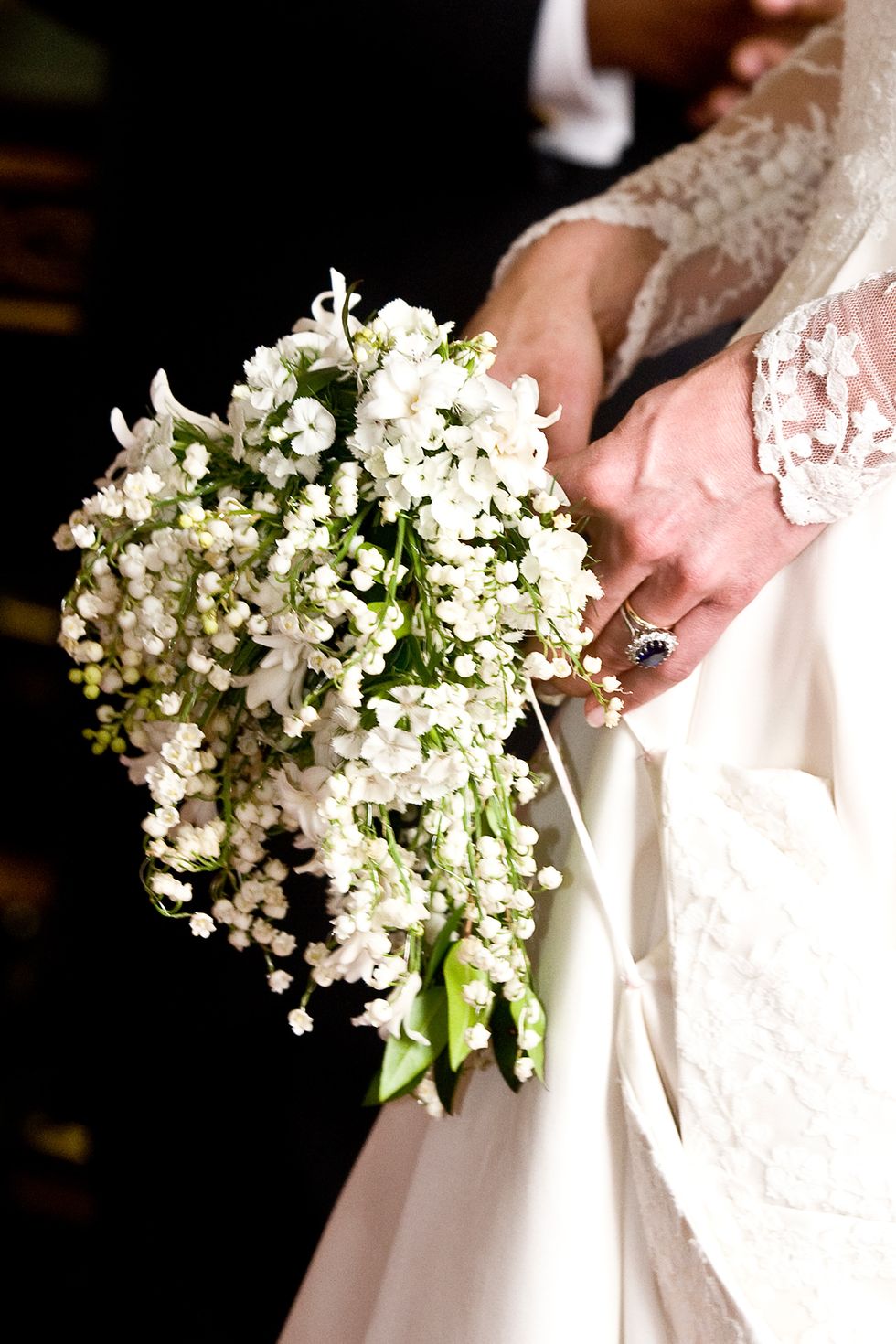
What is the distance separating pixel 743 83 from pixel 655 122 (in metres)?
0.18

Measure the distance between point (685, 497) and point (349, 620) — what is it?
25 cm

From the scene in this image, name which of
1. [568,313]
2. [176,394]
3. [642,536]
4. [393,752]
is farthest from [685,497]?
[176,394]

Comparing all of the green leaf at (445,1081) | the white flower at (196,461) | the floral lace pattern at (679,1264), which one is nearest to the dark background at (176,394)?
the green leaf at (445,1081)

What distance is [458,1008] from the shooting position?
2.67 feet

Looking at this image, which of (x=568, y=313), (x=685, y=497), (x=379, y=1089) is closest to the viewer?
(x=685, y=497)

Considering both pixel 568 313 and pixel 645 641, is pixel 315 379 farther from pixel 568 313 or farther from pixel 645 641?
pixel 568 313

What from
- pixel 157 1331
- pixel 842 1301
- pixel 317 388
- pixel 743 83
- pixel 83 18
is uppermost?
pixel 743 83

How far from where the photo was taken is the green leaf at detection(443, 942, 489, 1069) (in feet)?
2.66

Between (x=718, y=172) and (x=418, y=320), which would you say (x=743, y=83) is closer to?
(x=718, y=172)

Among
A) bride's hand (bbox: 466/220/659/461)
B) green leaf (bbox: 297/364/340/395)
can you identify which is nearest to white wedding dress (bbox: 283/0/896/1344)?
bride's hand (bbox: 466/220/659/461)

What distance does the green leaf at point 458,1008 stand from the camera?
0.81 meters

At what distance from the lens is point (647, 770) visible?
0.83 m

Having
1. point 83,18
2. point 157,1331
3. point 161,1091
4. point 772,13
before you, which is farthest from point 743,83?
point 157,1331

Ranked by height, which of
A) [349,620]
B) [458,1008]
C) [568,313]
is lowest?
[458,1008]
